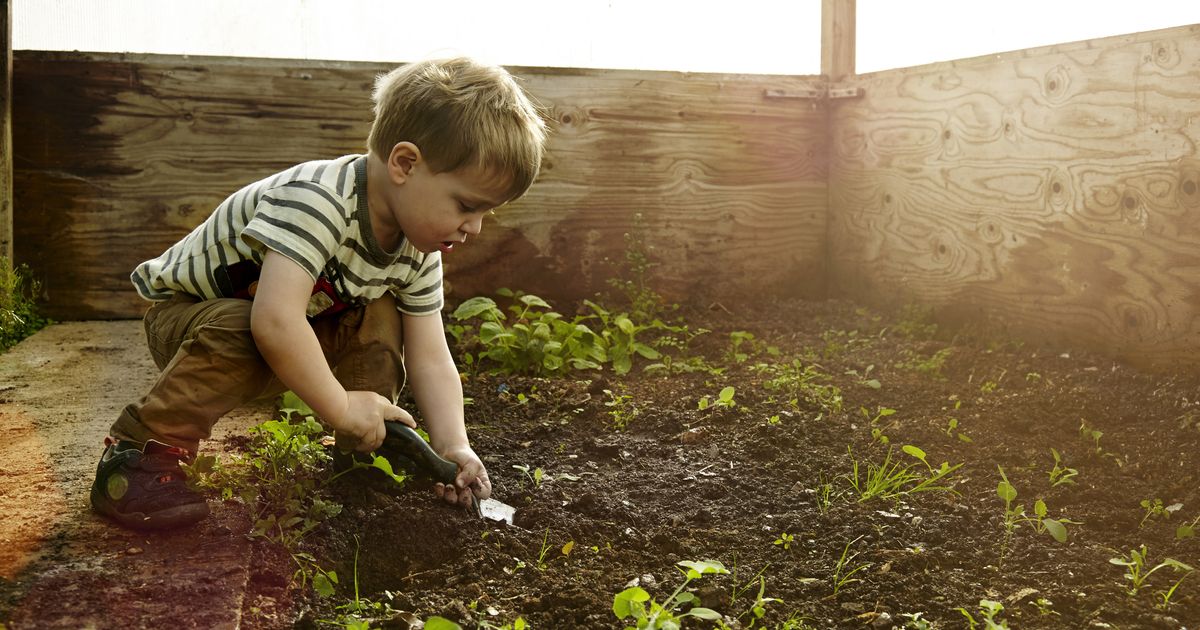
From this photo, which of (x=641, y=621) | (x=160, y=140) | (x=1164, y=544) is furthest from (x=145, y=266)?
(x=1164, y=544)

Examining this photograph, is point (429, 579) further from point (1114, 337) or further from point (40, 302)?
point (40, 302)

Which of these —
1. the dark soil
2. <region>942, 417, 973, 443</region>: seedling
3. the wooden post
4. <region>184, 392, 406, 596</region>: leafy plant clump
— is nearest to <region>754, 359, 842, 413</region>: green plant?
the dark soil

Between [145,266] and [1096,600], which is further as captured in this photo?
[145,266]

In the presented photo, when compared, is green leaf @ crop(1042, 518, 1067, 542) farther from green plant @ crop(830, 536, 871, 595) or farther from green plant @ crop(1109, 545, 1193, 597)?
green plant @ crop(830, 536, 871, 595)

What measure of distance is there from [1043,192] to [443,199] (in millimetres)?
2438

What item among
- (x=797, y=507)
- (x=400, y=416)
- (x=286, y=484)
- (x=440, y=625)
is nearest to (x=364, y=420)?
(x=400, y=416)

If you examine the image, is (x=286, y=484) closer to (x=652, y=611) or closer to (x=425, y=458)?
(x=425, y=458)

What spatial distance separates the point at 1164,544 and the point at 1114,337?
1.43 meters

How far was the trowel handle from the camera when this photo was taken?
203cm

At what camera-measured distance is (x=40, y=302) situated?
149 inches

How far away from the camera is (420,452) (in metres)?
2.02

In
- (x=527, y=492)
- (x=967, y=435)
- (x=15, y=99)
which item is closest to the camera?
(x=527, y=492)

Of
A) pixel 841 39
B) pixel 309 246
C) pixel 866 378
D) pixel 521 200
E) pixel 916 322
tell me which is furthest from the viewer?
pixel 841 39

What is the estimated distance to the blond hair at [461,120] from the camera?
1.89m
